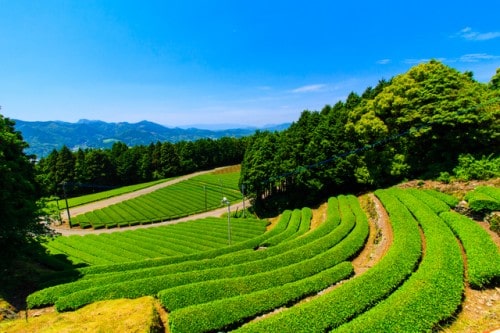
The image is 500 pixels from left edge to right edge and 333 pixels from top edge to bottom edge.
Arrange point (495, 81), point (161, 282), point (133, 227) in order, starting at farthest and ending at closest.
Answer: point (133, 227) < point (495, 81) < point (161, 282)

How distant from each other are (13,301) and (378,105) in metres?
37.9

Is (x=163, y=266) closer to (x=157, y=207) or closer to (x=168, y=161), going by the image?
(x=157, y=207)

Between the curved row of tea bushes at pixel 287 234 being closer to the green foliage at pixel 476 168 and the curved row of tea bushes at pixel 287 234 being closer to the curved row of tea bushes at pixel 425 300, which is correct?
the curved row of tea bushes at pixel 425 300

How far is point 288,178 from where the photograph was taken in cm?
4869

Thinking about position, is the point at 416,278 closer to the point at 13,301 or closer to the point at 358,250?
the point at 358,250

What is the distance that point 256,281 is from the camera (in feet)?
47.1

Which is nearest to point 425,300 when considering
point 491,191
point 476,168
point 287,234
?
point 491,191

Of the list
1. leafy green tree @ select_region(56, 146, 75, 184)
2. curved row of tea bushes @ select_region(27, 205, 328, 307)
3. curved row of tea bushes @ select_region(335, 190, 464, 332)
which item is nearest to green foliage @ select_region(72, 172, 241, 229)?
leafy green tree @ select_region(56, 146, 75, 184)

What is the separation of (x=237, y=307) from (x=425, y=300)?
7.68 meters

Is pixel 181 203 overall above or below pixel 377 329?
below

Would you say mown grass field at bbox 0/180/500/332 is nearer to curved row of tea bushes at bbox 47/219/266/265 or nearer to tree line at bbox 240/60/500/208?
curved row of tea bushes at bbox 47/219/266/265

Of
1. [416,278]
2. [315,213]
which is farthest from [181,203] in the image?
[416,278]

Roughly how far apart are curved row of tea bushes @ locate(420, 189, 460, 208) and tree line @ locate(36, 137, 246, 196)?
86.2 m

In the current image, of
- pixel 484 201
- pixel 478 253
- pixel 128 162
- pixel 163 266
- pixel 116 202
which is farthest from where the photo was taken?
pixel 128 162
